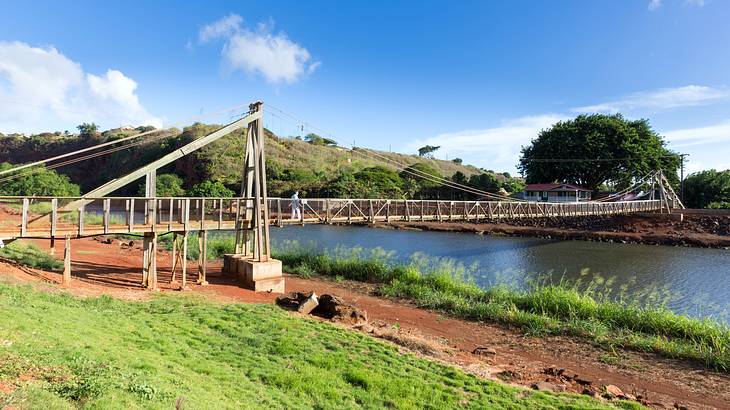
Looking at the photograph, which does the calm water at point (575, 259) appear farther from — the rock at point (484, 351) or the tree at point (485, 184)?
the tree at point (485, 184)

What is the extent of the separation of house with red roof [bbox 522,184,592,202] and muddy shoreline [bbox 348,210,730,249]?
7435 mm

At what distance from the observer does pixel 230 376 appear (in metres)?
5.50

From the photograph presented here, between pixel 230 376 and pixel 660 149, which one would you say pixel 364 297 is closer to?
pixel 230 376

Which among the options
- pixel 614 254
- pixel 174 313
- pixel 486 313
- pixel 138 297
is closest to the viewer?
pixel 174 313

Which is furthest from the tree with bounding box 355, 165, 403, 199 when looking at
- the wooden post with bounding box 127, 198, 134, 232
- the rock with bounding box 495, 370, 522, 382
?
the rock with bounding box 495, 370, 522, 382

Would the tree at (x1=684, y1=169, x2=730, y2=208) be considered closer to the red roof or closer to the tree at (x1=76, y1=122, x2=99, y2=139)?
the red roof

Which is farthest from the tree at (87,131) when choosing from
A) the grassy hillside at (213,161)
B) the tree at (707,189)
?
the tree at (707,189)

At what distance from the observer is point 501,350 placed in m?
9.07

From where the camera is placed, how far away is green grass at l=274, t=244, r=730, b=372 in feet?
29.9

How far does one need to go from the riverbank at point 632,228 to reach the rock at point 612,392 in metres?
29.0

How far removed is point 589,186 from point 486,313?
156 ft

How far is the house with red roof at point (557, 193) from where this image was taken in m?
47.2

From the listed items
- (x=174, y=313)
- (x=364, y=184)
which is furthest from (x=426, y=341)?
(x=364, y=184)

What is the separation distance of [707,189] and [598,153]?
12814mm
